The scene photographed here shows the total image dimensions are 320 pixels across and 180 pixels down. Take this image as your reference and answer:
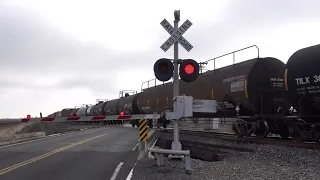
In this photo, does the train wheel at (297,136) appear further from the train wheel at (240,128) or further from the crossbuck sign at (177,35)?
the crossbuck sign at (177,35)

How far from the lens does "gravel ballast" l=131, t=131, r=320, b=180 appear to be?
28.2 ft

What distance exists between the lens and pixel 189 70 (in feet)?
31.1

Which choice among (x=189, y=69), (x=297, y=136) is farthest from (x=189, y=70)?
(x=297, y=136)

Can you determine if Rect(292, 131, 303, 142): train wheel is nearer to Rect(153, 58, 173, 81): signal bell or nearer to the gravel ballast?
the gravel ballast

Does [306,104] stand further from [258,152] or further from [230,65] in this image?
[230,65]

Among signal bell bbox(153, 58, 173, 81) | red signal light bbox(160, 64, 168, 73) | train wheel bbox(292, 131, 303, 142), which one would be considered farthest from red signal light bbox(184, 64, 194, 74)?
train wheel bbox(292, 131, 303, 142)

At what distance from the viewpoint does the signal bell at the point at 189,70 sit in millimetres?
9414

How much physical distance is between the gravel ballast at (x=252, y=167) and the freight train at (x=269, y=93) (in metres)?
1.80

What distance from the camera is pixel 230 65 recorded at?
17734 mm

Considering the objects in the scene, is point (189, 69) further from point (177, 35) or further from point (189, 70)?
point (177, 35)

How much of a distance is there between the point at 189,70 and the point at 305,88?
5.66m

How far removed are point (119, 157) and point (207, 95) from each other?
7386mm

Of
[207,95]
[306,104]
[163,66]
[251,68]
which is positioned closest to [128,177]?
[163,66]

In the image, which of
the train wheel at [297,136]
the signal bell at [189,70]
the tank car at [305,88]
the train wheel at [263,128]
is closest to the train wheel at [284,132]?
the train wheel at [263,128]
